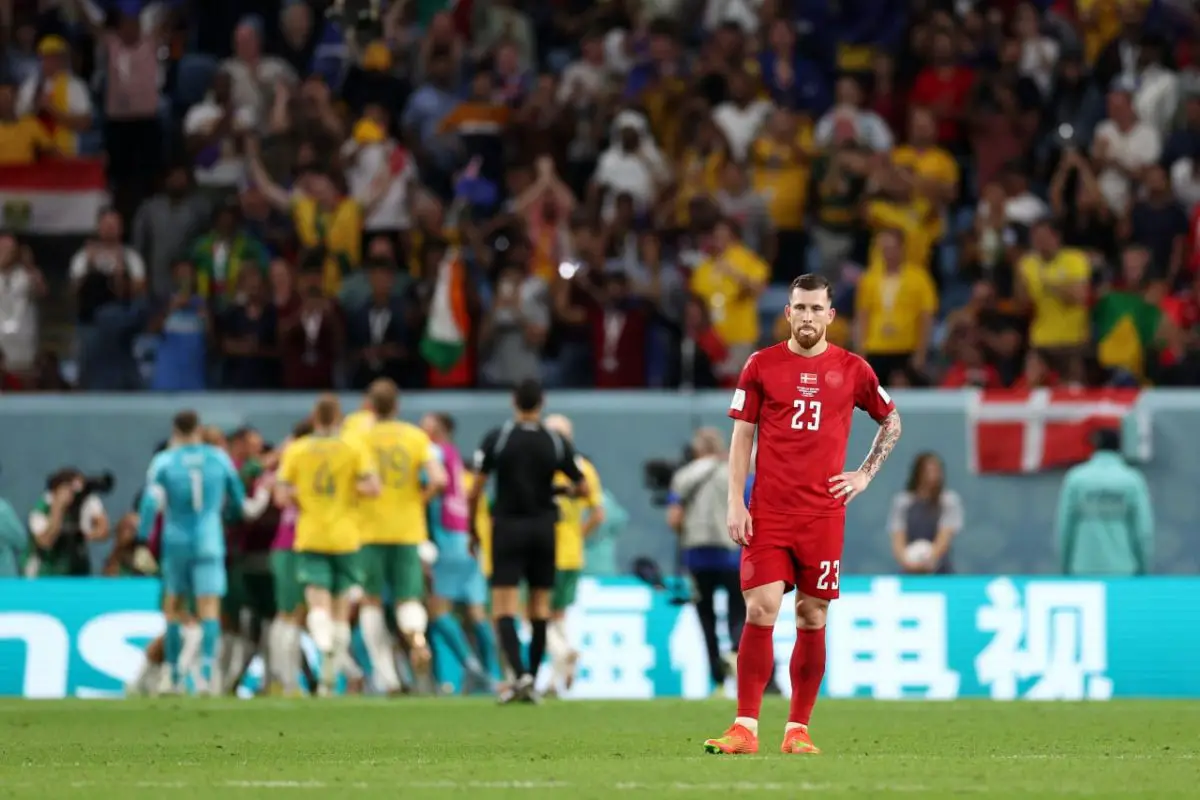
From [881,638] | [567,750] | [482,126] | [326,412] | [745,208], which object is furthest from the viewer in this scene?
[482,126]

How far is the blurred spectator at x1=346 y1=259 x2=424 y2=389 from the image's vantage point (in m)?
22.4

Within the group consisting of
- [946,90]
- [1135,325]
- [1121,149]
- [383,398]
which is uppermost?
[946,90]

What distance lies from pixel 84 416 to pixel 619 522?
5218 mm

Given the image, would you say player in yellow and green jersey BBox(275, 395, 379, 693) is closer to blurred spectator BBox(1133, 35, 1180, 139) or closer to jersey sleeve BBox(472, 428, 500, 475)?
jersey sleeve BBox(472, 428, 500, 475)

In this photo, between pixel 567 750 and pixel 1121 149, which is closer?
pixel 567 750

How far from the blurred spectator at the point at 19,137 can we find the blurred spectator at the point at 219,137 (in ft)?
5.00

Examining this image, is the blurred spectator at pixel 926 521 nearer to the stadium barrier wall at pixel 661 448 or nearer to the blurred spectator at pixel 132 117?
the stadium barrier wall at pixel 661 448

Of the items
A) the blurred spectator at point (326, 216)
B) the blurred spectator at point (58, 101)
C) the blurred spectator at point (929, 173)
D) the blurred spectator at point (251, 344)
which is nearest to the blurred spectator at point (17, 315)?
the blurred spectator at point (251, 344)

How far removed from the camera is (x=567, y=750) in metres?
11.9

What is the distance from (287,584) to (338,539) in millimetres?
829

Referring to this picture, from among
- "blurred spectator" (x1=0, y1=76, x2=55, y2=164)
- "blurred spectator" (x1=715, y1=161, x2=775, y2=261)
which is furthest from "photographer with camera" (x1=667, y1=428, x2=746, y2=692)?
"blurred spectator" (x1=0, y1=76, x2=55, y2=164)

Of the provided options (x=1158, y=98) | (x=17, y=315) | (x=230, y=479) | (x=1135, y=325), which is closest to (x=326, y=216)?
(x=17, y=315)

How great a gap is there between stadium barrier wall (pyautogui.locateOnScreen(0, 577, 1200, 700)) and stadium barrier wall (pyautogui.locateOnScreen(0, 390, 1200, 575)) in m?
1.97

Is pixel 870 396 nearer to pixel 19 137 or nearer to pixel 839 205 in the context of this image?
pixel 839 205
